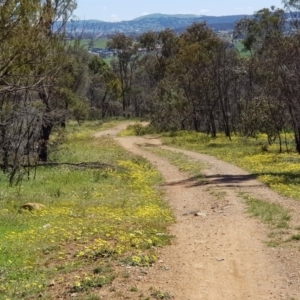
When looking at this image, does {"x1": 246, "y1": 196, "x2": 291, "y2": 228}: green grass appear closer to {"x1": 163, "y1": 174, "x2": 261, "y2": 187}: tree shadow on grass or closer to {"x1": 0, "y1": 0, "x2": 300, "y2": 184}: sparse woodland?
{"x1": 163, "y1": 174, "x2": 261, "y2": 187}: tree shadow on grass

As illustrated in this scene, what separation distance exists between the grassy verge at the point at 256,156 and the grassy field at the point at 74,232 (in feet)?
13.7

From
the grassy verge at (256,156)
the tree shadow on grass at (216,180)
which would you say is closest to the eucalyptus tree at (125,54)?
the grassy verge at (256,156)

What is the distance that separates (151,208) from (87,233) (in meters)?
3.91

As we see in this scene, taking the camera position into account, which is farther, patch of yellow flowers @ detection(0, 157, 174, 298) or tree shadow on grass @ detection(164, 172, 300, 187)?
tree shadow on grass @ detection(164, 172, 300, 187)

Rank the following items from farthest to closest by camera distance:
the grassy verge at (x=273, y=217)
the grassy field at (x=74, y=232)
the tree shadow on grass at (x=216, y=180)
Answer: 1. the tree shadow on grass at (x=216, y=180)
2. the grassy verge at (x=273, y=217)
3. the grassy field at (x=74, y=232)

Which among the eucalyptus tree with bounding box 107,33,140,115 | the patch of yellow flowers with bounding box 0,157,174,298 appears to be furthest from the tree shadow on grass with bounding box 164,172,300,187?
the eucalyptus tree with bounding box 107,33,140,115

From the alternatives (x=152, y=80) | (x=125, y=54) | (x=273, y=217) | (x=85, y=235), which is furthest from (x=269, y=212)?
(x=152, y=80)

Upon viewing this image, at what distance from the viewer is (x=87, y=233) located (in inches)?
455

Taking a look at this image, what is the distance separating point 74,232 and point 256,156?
18.0m

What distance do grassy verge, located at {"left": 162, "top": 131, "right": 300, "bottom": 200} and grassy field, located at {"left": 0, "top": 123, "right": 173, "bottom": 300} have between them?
418 cm

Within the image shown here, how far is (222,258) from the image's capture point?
10148 mm

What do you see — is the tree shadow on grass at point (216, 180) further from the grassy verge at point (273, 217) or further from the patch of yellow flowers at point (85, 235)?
the patch of yellow flowers at point (85, 235)

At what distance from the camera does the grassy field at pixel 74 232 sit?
8.76 metres

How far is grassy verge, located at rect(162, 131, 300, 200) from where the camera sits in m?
19.6
